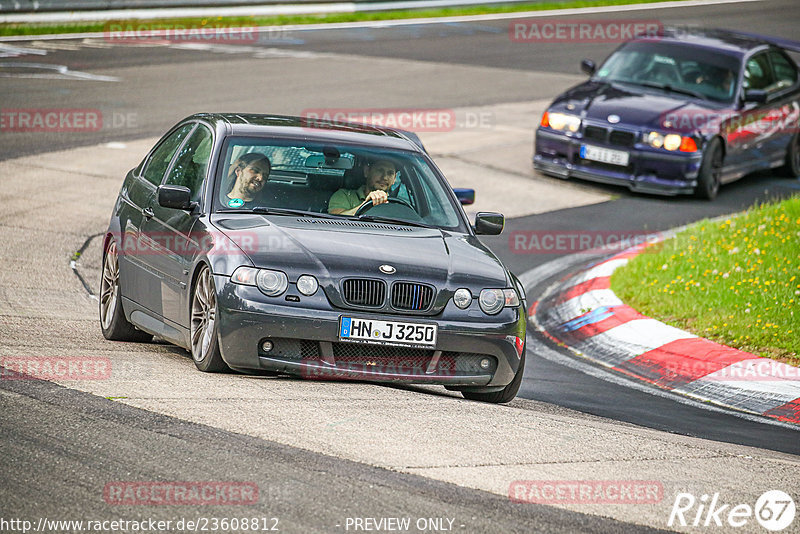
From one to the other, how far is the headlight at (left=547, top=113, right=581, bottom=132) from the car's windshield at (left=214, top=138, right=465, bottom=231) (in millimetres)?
7685

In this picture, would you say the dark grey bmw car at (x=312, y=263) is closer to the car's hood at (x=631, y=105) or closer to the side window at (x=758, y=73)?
the car's hood at (x=631, y=105)

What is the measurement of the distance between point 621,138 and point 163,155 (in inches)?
310

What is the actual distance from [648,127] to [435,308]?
349 inches

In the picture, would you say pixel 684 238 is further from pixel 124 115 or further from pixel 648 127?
pixel 124 115

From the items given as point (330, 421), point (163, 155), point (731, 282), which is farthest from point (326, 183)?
point (731, 282)

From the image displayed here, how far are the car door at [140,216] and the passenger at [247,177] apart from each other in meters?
0.72

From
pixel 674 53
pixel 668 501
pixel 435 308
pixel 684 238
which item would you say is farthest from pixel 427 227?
pixel 674 53

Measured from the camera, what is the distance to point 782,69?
17500 mm

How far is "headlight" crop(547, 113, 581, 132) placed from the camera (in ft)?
51.3

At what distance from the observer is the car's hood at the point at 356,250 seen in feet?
22.9

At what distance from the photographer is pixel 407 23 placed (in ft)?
107

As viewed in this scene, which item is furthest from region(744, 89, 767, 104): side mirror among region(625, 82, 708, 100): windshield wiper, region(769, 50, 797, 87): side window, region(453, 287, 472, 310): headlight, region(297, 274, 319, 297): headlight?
region(297, 274, 319, 297): headlight

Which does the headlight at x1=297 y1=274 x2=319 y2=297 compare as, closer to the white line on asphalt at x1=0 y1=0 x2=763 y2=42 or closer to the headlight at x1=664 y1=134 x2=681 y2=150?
the headlight at x1=664 y1=134 x2=681 y2=150

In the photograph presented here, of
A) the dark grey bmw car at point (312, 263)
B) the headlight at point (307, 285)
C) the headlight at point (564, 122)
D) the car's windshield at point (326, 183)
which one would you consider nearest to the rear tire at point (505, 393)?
the dark grey bmw car at point (312, 263)
